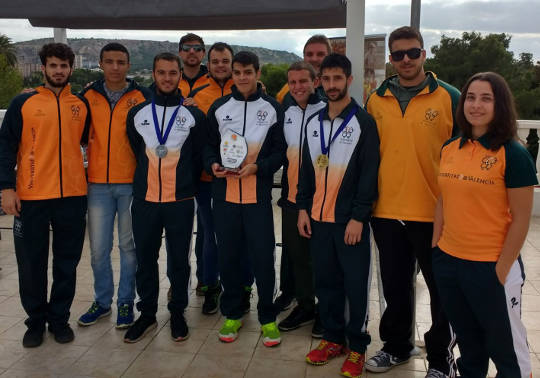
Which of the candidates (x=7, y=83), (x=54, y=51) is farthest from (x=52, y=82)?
(x=7, y=83)

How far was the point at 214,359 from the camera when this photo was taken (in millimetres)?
3340

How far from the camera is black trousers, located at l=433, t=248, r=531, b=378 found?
2340mm

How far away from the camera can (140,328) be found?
364 centimetres

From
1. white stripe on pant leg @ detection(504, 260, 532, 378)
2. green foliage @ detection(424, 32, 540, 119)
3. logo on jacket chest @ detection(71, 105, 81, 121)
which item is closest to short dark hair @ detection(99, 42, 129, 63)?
logo on jacket chest @ detection(71, 105, 81, 121)

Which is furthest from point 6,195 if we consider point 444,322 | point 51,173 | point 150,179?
point 444,322

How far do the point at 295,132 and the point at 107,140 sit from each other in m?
1.28

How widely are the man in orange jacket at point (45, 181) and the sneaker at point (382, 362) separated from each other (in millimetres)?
1999

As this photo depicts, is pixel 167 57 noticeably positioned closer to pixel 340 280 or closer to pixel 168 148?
pixel 168 148

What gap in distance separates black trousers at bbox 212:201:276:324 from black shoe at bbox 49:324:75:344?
3.51 ft

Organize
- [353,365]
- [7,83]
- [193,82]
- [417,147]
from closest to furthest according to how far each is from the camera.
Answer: [417,147] < [353,365] < [193,82] < [7,83]

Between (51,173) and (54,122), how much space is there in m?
0.32

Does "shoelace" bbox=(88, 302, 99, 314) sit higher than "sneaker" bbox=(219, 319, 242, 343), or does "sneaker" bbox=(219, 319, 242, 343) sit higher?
"shoelace" bbox=(88, 302, 99, 314)

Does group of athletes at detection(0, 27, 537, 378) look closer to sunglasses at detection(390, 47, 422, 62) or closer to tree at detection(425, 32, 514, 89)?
sunglasses at detection(390, 47, 422, 62)

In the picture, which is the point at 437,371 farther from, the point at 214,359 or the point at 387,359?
the point at 214,359
